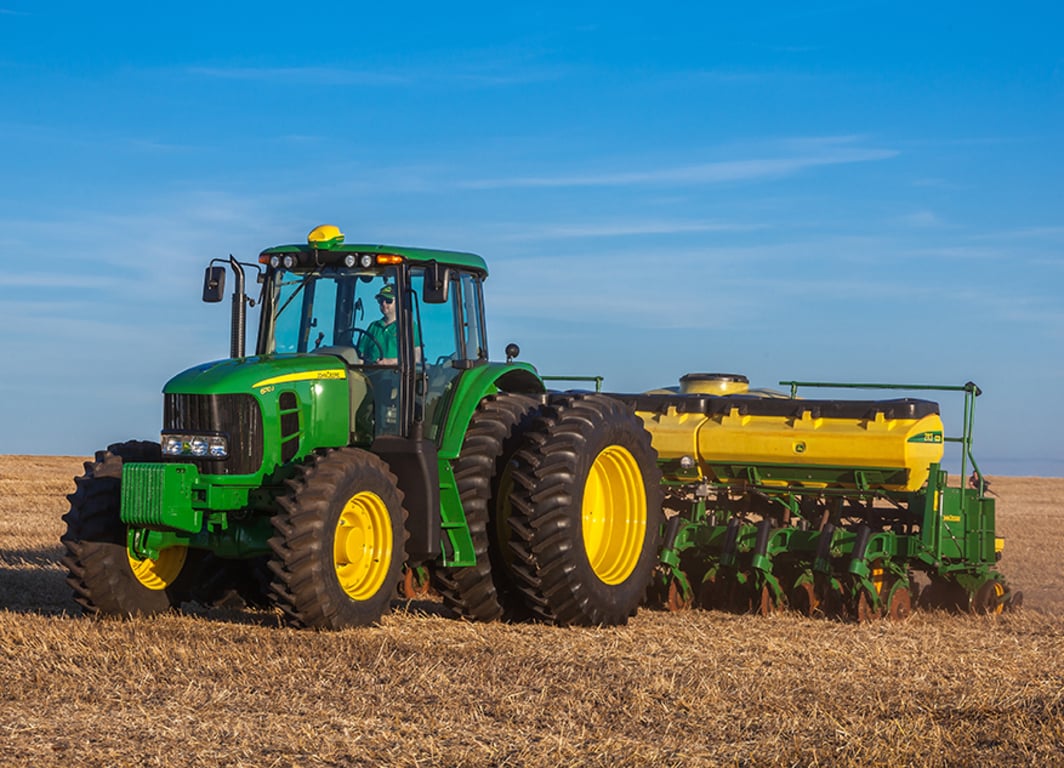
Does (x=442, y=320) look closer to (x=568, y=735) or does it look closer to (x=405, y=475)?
(x=405, y=475)

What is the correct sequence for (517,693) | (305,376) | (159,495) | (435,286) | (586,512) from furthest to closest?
(586,512)
(305,376)
(435,286)
(159,495)
(517,693)

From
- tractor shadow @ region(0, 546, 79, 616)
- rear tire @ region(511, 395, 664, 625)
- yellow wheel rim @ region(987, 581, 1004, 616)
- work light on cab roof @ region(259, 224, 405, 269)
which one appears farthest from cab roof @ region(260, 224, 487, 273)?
yellow wheel rim @ region(987, 581, 1004, 616)

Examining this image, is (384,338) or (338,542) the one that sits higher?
(384,338)

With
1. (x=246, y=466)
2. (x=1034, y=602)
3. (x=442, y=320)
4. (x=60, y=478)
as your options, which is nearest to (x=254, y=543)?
(x=246, y=466)

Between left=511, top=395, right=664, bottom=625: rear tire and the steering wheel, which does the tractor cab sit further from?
left=511, top=395, right=664, bottom=625: rear tire

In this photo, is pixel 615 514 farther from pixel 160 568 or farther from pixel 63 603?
pixel 63 603

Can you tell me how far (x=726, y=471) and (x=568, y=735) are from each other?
23.0ft

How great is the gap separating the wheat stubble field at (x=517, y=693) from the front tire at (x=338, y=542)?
196 mm

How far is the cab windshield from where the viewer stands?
10422mm

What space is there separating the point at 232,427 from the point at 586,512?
9.65 feet

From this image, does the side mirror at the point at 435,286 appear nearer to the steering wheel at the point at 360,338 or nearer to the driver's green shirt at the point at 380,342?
the driver's green shirt at the point at 380,342

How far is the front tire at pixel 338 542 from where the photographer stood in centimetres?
890

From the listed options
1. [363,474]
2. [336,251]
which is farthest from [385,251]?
[363,474]

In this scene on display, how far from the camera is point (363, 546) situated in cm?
959
